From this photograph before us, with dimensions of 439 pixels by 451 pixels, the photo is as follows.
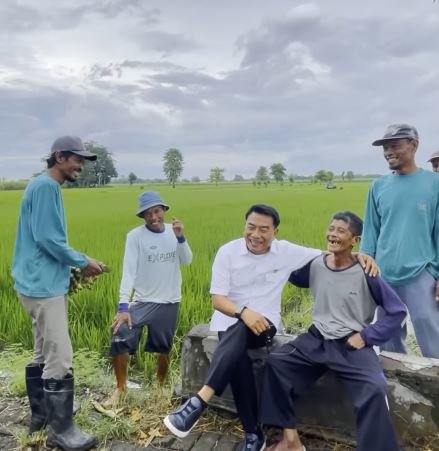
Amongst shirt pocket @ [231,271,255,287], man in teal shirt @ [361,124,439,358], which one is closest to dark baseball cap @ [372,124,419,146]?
man in teal shirt @ [361,124,439,358]

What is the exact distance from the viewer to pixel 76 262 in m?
2.50

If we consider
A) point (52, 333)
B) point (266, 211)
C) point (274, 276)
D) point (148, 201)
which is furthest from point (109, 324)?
point (266, 211)

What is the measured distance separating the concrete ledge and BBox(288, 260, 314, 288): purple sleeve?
0.30 m

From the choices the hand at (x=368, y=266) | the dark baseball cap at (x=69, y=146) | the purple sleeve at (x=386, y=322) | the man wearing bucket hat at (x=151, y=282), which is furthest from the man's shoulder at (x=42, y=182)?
the purple sleeve at (x=386, y=322)

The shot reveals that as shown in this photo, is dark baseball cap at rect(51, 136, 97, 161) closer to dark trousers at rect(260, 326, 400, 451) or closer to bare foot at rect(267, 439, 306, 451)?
dark trousers at rect(260, 326, 400, 451)

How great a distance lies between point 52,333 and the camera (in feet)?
8.07

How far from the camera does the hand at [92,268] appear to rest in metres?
2.60

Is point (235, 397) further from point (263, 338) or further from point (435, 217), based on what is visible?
point (435, 217)

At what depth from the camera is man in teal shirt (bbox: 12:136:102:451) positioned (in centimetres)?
239

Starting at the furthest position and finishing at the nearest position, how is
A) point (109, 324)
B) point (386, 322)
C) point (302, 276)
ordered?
point (109, 324)
point (302, 276)
point (386, 322)

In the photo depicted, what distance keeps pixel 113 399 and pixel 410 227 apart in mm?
1944

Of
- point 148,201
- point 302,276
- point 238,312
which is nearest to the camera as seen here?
point 238,312

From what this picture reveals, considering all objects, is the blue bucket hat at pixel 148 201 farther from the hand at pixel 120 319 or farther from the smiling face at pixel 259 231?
the smiling face at pixel 259 231

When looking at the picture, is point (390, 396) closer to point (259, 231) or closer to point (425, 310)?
point (425, 310)
